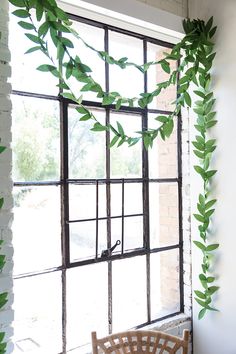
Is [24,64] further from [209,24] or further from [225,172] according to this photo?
[225,172]

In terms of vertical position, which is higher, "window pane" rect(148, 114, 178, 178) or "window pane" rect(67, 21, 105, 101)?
"window pane" rect(67, 21, 105, 101)

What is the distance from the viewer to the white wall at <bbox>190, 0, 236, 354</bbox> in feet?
5.88

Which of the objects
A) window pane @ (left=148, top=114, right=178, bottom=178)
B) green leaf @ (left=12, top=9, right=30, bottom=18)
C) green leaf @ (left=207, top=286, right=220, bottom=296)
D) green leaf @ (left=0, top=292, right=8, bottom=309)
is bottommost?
green leaf @ (left=207, top=286, right=220, bottom=296)

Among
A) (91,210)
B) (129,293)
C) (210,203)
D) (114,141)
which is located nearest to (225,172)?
(210,203)

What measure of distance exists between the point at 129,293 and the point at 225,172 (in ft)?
2.83

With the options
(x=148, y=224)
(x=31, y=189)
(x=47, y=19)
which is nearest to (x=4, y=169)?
(x=31, y=189)

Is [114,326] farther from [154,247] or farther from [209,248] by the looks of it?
[209,248]

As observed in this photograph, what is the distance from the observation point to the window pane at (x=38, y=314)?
1.56m

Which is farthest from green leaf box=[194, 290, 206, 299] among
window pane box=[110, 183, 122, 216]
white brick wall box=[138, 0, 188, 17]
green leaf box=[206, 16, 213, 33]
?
white brick wall box=[138, 0, 188, 17]

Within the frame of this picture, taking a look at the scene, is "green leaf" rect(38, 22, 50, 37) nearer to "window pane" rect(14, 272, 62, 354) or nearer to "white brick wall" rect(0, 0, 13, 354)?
"white brick wall" rect(0, 0, 13, 354)

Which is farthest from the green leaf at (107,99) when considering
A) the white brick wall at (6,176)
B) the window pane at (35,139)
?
the white brick wall at (6,176)

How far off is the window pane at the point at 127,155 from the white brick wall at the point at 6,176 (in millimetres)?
647

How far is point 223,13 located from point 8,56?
1187mm

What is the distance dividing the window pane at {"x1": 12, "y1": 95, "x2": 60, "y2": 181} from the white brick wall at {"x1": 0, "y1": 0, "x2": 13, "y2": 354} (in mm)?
194
